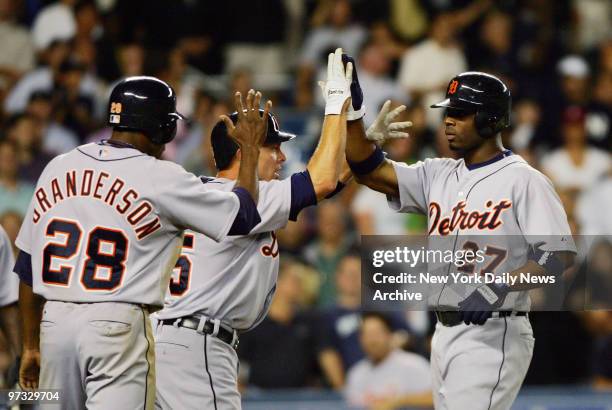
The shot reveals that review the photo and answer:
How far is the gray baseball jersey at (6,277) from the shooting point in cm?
577

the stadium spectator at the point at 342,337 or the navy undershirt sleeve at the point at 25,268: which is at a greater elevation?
the navy undershirt sleeve at the point at 25,268

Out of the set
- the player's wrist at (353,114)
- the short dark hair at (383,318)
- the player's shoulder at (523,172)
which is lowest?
the short dark hair at (383,318)

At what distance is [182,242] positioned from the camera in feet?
16.5

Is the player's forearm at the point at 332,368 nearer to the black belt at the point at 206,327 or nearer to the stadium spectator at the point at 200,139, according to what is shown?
the stadium spectator at the point at 200,139

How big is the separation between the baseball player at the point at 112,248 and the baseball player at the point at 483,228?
43.4 inches

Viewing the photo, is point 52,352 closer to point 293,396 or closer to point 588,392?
point 293,396

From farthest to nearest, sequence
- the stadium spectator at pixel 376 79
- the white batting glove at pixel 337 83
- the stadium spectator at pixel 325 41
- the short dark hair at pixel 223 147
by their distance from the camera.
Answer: the stadium spectator at pixel 325 41 → the stadium spectator at pixel 376 79 → the short dark hair at pixel 223 147 → the white batting glove at pixel 337 83

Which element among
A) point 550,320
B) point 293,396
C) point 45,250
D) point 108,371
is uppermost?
point 45,250

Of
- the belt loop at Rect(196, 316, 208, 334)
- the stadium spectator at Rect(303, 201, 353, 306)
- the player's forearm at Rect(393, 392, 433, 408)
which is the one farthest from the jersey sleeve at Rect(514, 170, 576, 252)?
the stadium spectator at Rect(303, 201, 353, 306)

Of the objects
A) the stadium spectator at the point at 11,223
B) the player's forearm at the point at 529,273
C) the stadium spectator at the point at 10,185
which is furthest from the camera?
the stadium spectator at the point at 10,185

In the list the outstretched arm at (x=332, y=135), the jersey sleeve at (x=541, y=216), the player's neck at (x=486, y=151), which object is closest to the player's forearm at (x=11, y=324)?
the outstretched arm at (x=332, y=135)

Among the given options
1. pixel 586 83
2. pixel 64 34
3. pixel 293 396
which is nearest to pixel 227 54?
pixel 64 34

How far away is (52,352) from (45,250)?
411 mm

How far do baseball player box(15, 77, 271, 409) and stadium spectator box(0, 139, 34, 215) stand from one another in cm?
466
